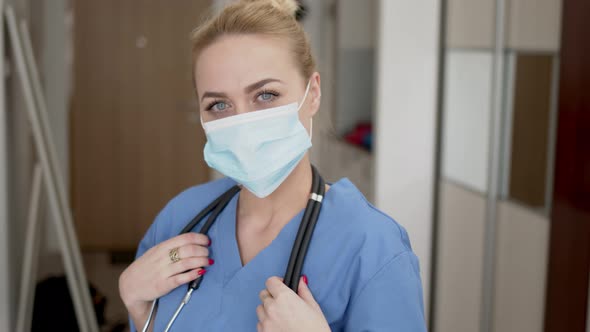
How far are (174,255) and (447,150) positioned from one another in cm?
168

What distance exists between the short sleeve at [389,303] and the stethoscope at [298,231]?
0.11m

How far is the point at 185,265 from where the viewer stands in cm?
119

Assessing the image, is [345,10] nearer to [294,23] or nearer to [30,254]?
[30,254]

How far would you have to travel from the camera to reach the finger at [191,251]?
1.19 metres

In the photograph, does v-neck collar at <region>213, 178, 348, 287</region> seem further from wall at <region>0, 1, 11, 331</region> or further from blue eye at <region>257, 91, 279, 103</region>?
wall at <region>0, 1, 11, 331</region>

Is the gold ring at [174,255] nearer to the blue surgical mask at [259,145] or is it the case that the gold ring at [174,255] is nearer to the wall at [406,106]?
the blue surgical mask at [259,145]

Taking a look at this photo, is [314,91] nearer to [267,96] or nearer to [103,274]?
[267,96]

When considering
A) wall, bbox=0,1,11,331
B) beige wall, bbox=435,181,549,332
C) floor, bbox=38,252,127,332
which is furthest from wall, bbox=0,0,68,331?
beige wall, bbox=435,181,549,332

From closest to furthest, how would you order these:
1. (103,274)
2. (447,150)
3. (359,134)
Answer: (447,150) → (359,134) → (103,274)

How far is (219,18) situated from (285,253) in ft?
1.42

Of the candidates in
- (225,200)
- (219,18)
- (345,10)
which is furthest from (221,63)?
(345,10)

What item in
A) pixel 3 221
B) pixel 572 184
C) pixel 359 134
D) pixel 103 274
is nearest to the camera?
pixel 572 184

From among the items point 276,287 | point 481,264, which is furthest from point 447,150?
point 276,287

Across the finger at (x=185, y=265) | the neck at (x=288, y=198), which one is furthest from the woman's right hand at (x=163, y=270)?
the neck at (x=288, y=198)
